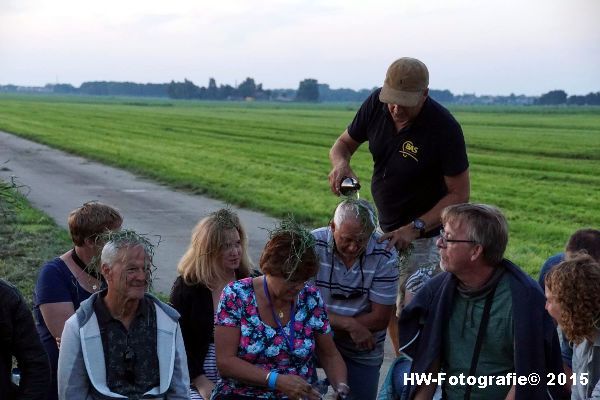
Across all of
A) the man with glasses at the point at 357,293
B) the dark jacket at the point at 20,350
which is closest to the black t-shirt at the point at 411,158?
the man with glasses at the point at 357,293

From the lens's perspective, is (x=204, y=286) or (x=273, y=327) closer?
(x=273, y=327)

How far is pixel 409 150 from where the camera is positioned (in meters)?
5.10

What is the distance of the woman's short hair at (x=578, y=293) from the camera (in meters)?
3.77

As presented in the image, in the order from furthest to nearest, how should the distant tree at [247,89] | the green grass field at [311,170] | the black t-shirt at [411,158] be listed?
the distant tree at [247,89] → the green grass field at [311,170] → the black t-shirt at [411,158]

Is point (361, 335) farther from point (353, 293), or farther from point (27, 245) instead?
point (27, 245)

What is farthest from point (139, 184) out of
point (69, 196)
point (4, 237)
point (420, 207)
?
point (420, 207)

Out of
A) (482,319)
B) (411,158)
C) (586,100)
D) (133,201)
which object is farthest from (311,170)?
(586,100)

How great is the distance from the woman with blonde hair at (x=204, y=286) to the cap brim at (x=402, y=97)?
1.12 m

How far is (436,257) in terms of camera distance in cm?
520

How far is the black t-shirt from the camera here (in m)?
5.04

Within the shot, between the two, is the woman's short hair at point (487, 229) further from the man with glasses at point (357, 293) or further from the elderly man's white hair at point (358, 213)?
the man with glasses at point (357, 293)

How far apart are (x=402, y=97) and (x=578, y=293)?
164cm

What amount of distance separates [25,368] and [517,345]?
2.10 m

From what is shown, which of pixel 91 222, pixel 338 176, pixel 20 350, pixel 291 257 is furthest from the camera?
pixel 338 176
